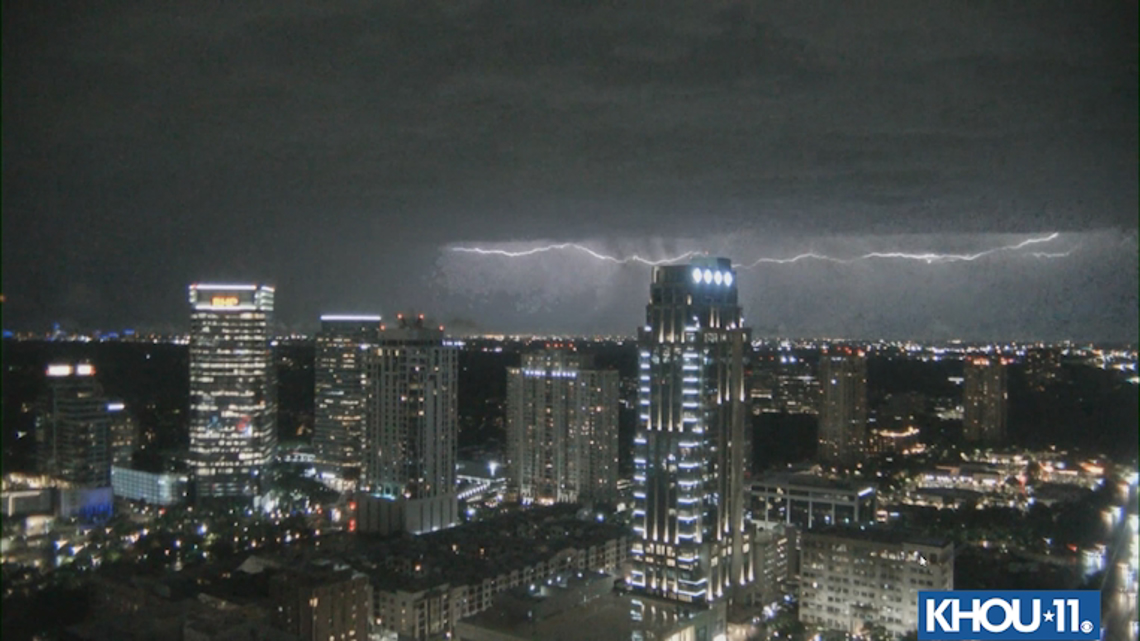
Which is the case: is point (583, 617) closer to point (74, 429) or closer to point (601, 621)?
point (601, 621)

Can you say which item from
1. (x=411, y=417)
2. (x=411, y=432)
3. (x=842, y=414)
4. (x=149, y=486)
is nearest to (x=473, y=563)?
(x=411, y=432)

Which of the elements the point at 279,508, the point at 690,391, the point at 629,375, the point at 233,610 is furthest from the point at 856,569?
the point at 279,508

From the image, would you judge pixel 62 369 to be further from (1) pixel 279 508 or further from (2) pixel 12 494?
(1) pixel 279 508

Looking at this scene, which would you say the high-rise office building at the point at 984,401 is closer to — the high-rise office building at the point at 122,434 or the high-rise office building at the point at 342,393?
the high-rise office building at the point at 342,393

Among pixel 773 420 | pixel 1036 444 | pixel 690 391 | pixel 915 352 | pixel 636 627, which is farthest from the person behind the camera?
pixel 773 420

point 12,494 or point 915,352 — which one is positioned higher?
point 915,352

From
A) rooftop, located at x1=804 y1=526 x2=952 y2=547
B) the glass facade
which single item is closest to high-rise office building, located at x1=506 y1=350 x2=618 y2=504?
the glass facade
